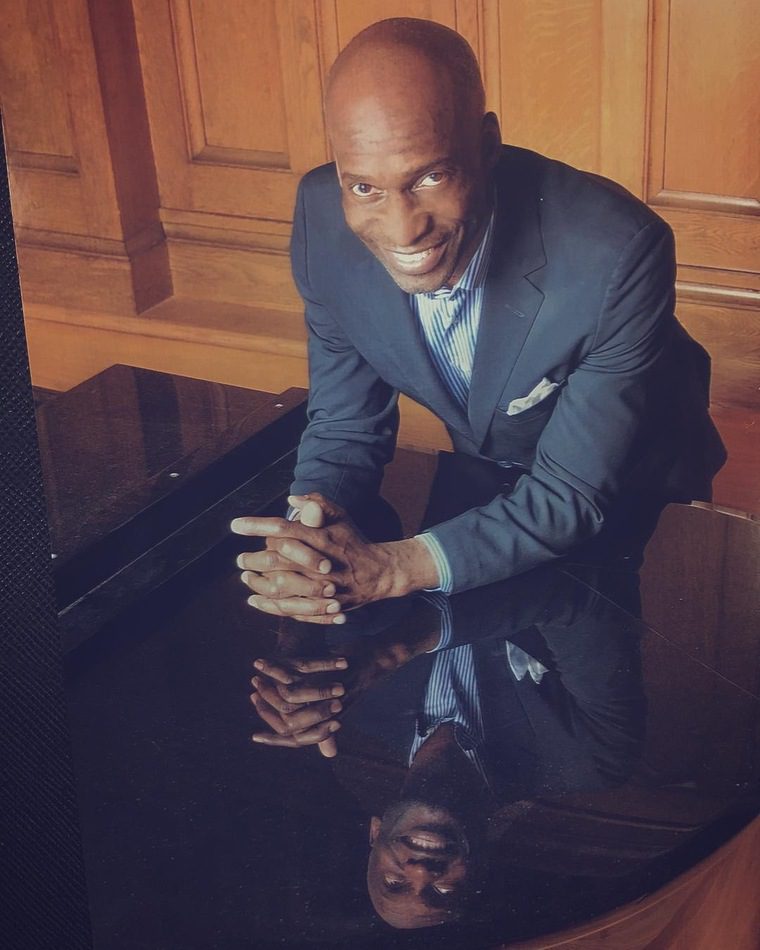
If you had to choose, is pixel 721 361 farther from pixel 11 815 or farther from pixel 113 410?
pixel 11 815

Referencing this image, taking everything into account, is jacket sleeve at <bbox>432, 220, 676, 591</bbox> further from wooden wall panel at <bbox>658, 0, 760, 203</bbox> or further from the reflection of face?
wooden wall panel at <bbox>658, 0, 760, 203</bbox>

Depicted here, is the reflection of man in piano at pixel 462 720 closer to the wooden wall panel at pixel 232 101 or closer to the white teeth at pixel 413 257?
the white teeth at pixel 413 257

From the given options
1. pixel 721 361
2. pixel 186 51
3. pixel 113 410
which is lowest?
pixel 721 361

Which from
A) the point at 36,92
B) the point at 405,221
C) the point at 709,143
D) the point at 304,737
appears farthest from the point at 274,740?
the point at 36,92

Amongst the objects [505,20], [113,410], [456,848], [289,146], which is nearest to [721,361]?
[505,20]

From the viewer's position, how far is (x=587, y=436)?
1097 mm

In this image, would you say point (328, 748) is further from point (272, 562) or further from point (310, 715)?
point (272, 562)

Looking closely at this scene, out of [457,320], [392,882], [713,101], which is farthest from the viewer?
[713,101]

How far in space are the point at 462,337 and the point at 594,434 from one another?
0.15 meters

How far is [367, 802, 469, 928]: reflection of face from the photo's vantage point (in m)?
0.71

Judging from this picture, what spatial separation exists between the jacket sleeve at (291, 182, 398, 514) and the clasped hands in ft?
0.35

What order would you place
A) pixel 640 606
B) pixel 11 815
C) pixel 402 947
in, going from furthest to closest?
pixel 640 606
pixel 402 947
pixel 11 815

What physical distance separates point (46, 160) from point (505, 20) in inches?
31.2

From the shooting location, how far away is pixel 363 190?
3.31ft
